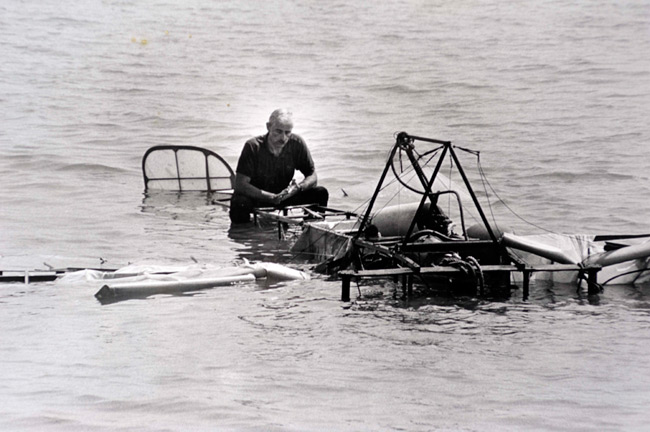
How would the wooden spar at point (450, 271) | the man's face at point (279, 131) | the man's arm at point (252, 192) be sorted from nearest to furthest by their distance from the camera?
the wooden spar at point (450, 271) → the man's arm at point (252, 192) → the man's face at point (279, 131)

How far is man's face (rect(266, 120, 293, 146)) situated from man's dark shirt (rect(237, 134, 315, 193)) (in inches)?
5.7

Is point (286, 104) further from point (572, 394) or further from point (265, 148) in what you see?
point (572, 394)

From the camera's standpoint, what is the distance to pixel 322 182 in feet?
58.5

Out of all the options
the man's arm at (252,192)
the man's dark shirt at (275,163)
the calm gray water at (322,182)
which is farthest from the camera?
the man's dark shirt at (275,163)

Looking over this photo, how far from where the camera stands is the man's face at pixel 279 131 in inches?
470

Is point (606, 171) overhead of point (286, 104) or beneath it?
beneath

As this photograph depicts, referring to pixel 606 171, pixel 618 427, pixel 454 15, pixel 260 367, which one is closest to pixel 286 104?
pixel 606 171

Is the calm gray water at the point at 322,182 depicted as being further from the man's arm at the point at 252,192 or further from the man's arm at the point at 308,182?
the man's arm at the point at 308,182

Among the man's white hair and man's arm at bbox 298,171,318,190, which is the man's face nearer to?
the man's white hair

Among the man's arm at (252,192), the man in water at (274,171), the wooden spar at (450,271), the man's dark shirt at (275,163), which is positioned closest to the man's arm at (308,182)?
the man in water at (274,171)

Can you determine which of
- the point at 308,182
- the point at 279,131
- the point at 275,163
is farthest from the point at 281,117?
the point at 308,182

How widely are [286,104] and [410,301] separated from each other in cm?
1380

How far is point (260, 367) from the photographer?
6328 mm

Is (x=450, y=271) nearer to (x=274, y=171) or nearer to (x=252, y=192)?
(x=252, y=192)
